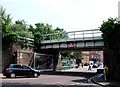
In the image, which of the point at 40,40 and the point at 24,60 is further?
the point at 40,40

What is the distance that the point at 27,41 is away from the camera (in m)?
53.3

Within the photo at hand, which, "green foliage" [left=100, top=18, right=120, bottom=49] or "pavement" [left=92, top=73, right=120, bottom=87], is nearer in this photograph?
"pavement" [left=92, top=73, right=120, bottom=87]

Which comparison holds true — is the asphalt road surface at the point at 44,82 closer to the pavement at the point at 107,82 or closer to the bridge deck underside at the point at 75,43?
the pavement at the point at 107,82

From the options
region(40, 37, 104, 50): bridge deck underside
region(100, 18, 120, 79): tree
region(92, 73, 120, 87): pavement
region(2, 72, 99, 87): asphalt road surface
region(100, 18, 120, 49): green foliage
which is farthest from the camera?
region(40, 37, 104, 50): bridge deck underside

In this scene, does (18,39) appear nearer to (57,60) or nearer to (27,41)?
(27,41)

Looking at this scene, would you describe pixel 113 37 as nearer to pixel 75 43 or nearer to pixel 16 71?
pixel 16 71

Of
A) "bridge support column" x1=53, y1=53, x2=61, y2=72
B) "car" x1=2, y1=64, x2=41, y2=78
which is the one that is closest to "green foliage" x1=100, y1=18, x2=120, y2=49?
"car" x1=2, y1=64, x2=41, y2=78

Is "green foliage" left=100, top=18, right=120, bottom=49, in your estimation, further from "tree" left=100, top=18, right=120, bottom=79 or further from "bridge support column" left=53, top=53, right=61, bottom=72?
"bridge support column" left=53, top=53, right=61, bottom=72

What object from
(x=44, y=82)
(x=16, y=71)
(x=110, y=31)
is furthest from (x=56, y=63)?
(x=44, y=82)

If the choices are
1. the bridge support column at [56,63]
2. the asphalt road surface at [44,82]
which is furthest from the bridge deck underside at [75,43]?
the asphalt road surface at [44,82]

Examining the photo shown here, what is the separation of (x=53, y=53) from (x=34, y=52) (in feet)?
26.8

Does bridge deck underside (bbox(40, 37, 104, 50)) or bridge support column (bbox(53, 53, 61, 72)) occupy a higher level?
bridge deck underside (bbox(40, 37, 104, 50))

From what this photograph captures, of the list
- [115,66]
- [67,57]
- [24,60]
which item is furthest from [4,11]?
[67,57]

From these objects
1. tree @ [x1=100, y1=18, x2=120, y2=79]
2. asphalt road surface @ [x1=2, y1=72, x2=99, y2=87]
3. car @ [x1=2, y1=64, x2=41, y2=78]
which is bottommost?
asphalt road surface @ [x1=2, y1=72, x2=99, y2=87]
